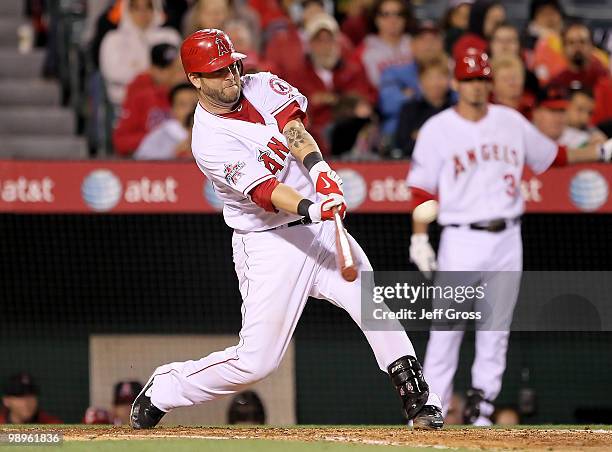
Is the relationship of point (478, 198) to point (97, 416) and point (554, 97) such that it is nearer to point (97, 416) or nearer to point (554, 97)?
point (554, 97)

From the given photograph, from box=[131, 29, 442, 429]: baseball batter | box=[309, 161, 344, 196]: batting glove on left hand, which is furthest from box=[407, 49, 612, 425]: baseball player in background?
box=[309, 161, 344, 196]: batting glove on left hand

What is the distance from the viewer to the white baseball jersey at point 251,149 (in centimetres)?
573

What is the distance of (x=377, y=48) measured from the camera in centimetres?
1047

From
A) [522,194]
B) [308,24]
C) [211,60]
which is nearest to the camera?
[211,60]

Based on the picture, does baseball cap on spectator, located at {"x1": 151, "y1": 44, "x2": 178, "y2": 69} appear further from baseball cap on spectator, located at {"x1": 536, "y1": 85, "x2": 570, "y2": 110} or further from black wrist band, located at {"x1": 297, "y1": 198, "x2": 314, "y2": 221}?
black wrist band, located at {"x1": 297, "y1": 198, "x2": 314, "y2": 221}

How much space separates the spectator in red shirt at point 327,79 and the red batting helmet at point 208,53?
11.9 ft

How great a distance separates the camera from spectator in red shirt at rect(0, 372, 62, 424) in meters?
8.49

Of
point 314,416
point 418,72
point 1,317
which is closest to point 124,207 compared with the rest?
point 1,317

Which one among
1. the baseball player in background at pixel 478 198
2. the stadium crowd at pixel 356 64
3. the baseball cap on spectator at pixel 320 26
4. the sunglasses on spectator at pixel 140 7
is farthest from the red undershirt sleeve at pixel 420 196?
the sunglasses on spectator at pixel 140 7

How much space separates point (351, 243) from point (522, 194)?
273 centimetres

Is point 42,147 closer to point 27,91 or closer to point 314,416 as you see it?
point 27,91

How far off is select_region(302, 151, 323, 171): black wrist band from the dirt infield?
121 centimetres

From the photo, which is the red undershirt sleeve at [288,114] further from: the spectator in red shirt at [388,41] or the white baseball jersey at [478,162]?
the spectator in red shirt at [388,41]

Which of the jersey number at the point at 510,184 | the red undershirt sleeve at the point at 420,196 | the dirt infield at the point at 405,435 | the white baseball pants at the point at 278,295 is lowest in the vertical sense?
the dirt infield at the point at 405,435
